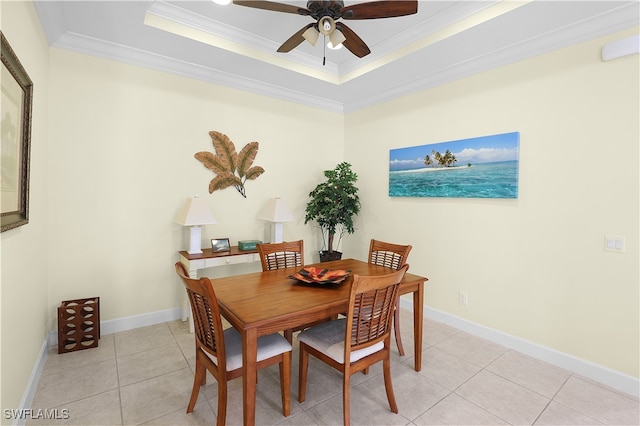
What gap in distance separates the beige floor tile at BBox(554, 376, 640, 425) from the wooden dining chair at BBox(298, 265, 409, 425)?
1251mm

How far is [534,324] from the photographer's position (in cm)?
273

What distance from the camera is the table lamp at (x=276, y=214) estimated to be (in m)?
3.64

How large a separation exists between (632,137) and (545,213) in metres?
0.76

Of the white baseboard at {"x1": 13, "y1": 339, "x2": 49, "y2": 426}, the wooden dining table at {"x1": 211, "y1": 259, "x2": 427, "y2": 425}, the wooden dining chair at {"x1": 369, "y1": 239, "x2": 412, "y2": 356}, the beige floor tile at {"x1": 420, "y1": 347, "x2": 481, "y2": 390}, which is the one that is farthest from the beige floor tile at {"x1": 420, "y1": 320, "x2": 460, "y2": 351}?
the white baseboard at {"x1": 13, "y1": 339, "x2": 49, "y2": 426}

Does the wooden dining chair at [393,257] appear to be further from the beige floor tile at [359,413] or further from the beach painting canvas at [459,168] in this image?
the beach painting canvas at [459,168]

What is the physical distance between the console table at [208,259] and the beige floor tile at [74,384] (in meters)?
0.80

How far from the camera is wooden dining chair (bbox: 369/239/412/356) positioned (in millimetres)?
2708

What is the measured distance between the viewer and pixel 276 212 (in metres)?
3.63

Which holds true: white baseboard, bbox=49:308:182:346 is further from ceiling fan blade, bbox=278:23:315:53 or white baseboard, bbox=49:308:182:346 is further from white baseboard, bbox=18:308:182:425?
ceiling fan blade, bbox=278:23:315:53

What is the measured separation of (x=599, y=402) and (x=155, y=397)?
300 cm

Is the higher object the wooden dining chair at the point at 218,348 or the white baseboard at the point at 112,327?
the wooden dining chair at the point at 218,348

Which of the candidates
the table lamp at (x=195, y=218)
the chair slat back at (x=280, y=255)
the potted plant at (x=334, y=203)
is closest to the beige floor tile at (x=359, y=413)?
the chair slat back at (x=280, y=255)

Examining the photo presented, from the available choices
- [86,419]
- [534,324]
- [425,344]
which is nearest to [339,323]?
[425,344]

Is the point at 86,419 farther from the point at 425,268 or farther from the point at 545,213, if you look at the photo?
the point at 545,213
